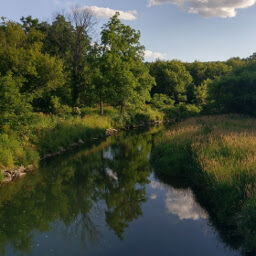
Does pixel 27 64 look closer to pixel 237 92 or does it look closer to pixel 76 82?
pixel 76 82

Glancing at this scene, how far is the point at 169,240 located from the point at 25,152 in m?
12.3

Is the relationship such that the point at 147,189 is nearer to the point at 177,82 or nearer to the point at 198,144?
the point at 198,144

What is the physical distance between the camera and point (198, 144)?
15352mm

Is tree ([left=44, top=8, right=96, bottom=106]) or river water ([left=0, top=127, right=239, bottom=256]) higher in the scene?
tree ([left=44, top=8, right=96, bottom=106])

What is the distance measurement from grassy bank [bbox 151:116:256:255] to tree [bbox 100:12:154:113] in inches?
726

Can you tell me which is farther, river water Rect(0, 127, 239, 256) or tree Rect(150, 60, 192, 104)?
tree Rect(150, 60, 192, 104)

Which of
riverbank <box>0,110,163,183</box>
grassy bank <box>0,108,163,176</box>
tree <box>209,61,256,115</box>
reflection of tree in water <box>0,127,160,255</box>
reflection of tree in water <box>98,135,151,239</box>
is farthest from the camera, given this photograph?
tree <box>209,61,256,115</box>

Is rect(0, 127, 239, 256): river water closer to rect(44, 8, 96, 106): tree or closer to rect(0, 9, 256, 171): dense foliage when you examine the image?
rect(0, 9, 256, 171): dense foliage

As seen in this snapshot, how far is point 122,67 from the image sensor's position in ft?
119

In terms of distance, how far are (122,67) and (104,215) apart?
2806 centimetres

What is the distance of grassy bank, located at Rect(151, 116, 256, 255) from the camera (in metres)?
8.55

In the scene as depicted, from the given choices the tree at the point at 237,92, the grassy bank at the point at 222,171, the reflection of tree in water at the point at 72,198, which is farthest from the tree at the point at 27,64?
the tree at the point at 237,92

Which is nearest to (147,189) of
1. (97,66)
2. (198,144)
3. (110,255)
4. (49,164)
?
(198,144)

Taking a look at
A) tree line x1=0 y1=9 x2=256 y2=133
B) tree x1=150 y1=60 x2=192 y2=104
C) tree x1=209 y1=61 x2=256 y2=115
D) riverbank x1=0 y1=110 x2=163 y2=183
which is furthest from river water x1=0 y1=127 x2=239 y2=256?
tree x1=150 y1=60 x2=192 y2=104
